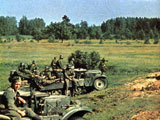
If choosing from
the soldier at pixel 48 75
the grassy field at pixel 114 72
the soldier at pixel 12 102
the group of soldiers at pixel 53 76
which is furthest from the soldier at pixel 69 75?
the soldier at pixel 12 102

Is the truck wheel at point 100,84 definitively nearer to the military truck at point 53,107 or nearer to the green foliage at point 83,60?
the green foliage at point 83,60

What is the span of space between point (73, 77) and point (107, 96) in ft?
7.46

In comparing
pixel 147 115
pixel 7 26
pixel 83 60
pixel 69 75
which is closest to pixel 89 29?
pixel 7 26

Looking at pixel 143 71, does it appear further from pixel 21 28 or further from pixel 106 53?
pixel 21 28

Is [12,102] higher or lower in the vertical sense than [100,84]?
higher

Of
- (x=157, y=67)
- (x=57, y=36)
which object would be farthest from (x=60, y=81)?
(x=57, y=36)

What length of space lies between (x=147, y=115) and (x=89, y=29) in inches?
1936

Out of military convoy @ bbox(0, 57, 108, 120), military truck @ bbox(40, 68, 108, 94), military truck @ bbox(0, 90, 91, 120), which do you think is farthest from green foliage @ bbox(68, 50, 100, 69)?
military truck @ bbox(0, 90, 91, 120)

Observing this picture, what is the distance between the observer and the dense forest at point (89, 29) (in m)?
43.1

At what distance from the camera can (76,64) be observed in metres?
23.5

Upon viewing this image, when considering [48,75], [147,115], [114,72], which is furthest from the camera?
[114,72]

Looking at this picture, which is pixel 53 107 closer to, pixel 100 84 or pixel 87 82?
pixel 87 82

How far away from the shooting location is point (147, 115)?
9.90 m

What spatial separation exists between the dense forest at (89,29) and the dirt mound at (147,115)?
2928cm
